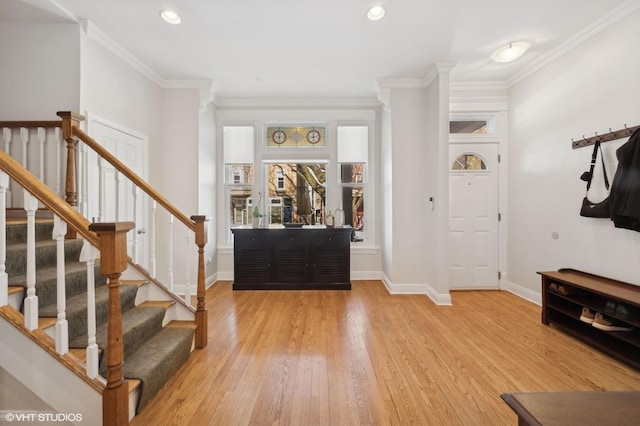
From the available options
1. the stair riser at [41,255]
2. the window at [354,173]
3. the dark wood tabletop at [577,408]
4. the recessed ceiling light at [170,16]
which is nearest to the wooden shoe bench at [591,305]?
the dark wood tabletop at [577,408]

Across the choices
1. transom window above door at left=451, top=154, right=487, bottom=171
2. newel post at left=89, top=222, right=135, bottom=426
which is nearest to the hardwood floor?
newel post at left=89, top=222, right=135, bottom=426

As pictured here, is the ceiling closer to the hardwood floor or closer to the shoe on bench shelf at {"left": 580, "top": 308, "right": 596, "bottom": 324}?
the shoe on bench shelf at {"left": 580, "top": 308, "right": 596, "bottom": 324}

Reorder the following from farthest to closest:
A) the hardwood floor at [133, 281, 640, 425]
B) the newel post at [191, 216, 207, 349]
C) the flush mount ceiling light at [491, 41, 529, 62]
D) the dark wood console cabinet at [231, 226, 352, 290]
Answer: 1. the dark wood console cabinet at [231, 226, 352, 290]
2. the flush mount ceiling light at [491, 41, 529, 62]
3. the newel post at [191, 216, 207, 349]
4. the hardwood floor at [133, 281, 640, 425]

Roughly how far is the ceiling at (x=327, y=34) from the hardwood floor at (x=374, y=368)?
3036mm

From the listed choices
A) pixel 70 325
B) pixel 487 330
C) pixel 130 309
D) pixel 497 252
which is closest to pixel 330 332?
pixel 487 330

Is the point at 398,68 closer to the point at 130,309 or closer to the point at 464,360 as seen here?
the point at 464,360

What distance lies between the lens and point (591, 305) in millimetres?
2652

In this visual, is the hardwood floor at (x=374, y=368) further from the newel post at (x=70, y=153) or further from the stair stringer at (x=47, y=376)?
the newel post at (x=70, y=153)

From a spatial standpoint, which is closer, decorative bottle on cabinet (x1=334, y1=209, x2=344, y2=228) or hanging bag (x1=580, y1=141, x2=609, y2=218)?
hanging bag (x1=580, y1=141, x2=609, y2=218)

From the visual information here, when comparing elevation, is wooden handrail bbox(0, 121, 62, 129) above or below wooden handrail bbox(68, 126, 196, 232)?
above

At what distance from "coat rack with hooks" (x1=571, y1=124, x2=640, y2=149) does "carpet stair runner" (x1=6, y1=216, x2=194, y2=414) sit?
420 centimetres

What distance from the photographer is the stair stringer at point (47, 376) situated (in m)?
1.53

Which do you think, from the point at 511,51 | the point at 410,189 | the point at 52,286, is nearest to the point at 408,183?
the point at 410,189

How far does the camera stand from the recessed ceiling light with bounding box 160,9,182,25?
108 inches
